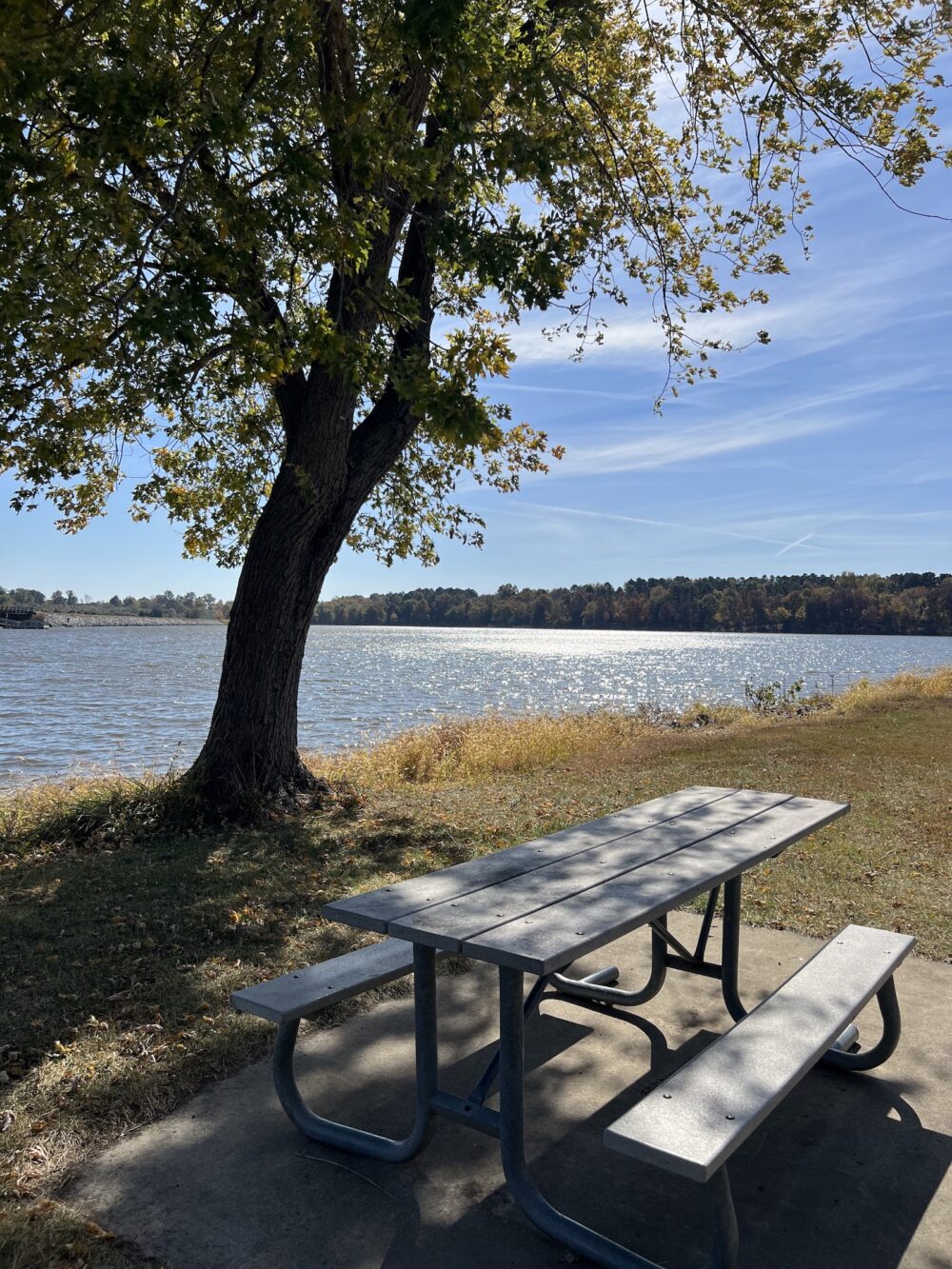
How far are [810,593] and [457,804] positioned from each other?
89.8 m

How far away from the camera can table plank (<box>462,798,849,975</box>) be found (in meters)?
2.52

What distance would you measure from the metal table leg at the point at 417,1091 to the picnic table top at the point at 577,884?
24 centimetres

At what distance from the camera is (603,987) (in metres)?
4.21

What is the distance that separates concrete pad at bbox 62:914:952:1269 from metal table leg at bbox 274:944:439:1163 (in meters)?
0.06

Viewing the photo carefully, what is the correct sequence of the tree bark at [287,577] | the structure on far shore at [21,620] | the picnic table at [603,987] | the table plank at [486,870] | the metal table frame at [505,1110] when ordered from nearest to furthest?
1. the picnic table at [603,987]
2. the metal table frame at [505,1110]
3. the table plank at [486,870]
4. the tree bark at [287,577]
5. the structure on far shore at [21,620]

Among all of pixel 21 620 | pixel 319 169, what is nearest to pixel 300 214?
pixel 319 169

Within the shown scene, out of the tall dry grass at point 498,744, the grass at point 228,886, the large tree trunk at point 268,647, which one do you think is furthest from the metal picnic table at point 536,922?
the tall dry grass at point 498,744

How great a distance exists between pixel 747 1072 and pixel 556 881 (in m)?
0.93

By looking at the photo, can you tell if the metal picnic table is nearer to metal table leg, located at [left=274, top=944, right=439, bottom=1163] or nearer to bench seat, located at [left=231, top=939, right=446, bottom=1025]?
metal table leg, located at [left=274, top=944, right=439, bottom=1163]

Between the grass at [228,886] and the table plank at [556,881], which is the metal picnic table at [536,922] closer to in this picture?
the table plank at [556,881]

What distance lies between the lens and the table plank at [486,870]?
286cm

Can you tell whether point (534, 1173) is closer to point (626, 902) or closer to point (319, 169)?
point (626, 902)

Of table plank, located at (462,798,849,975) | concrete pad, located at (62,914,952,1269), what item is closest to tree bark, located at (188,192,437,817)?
concrete pad, located at (62,914,952,1269)

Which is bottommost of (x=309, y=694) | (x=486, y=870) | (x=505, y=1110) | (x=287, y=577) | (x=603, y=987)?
(x=309, y=694)
